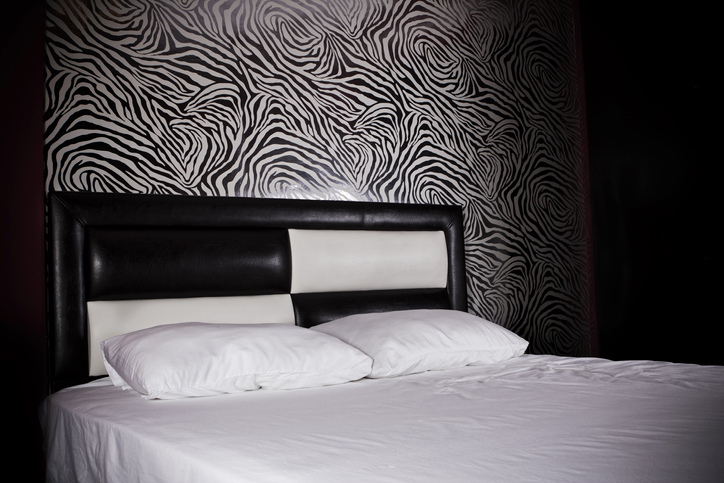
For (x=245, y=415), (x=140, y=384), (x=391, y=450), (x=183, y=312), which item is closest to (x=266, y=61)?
(x=183, y=312)

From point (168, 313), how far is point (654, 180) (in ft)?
8.12

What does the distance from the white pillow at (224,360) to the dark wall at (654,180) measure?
6.30 feet

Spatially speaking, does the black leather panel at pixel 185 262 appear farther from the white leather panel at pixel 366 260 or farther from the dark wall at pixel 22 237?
the dark wall at pixel 22 237

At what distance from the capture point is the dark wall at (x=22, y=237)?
6.69 ft

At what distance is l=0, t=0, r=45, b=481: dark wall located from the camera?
204cm

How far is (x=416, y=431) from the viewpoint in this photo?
124 cm

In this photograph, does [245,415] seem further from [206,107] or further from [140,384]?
[206,107]

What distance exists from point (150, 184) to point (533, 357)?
1.67 metres

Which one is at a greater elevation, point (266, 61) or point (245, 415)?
point (266, 61)

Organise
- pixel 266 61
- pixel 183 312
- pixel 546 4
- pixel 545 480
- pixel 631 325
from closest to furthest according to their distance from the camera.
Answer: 1. pixel 545 480
2. pixel 183 312
3. pixel 266 61
4. pixel 631 325
5. pixel 546 4

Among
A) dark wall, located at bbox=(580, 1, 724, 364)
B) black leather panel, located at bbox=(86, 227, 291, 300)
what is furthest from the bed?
dark wall, located at bbox=(580, 1, 724, 364)

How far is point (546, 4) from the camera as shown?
12.0 feet

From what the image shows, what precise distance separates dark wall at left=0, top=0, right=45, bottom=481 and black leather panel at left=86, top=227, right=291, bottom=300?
7.9 inches

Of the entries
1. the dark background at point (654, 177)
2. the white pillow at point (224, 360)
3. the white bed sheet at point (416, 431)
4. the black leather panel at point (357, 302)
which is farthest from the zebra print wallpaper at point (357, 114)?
the white bed sheet at point (416, 431)
